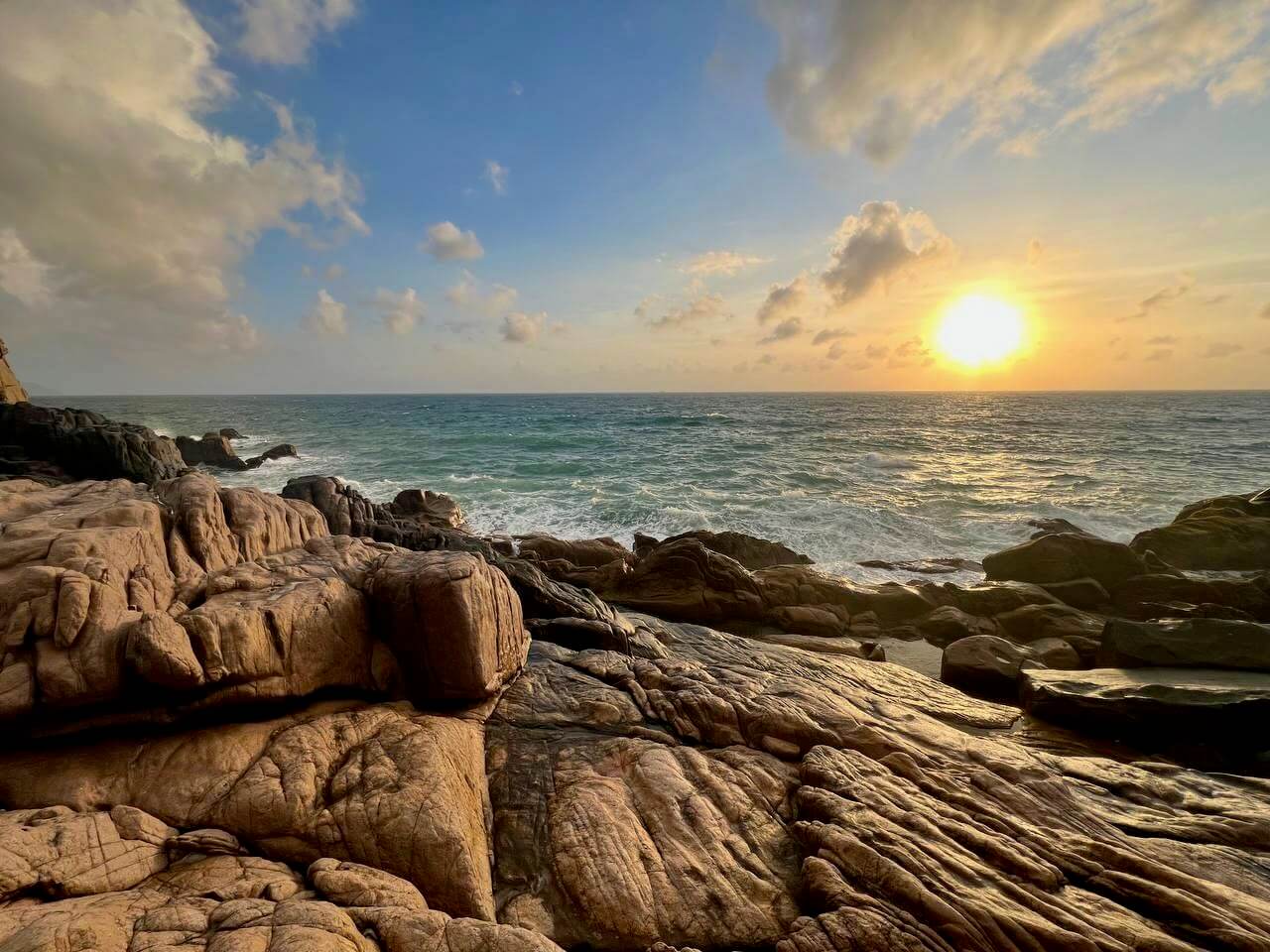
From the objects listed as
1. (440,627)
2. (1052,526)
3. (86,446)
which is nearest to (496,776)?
(440,627)

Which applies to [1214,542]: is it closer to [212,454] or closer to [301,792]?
[301,792]

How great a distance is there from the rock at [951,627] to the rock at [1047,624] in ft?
1.64

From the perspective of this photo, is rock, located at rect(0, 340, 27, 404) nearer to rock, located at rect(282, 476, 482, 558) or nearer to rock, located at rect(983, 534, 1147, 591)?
rock, located at rect(282, 476, 482, 558)

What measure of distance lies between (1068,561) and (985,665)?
32.8 ft

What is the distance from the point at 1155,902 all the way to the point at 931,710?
460cm

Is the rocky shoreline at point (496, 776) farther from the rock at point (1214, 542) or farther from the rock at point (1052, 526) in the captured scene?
the rock at point (1052, 526)

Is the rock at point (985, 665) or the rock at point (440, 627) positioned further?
the rock at point (985, 665)

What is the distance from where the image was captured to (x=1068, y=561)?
61.6ft

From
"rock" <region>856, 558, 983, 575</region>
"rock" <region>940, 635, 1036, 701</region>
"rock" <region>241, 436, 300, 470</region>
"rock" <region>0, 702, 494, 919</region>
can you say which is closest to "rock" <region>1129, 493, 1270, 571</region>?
"rock" <region>856, 558, 983, 575</region>

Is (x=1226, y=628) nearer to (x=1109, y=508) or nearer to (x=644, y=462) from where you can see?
(x=1109, y=508)

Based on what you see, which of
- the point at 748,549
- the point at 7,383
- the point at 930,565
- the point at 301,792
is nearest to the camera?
the point at 301,792

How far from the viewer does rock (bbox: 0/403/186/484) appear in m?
23.2

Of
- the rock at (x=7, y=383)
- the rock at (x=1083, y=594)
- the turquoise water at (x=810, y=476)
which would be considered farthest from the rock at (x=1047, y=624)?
the rock at (x=7, y=383)

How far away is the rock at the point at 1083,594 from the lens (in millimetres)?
17172
